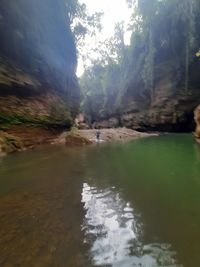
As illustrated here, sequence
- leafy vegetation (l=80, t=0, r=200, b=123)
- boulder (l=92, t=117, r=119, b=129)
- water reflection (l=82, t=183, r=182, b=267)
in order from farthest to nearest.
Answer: boulder (l=92, t=117, r=119, b=129), leafy vegetation (l=80, t=0, r=200, b=123), water reflection (l=82, t=183, r=182, b=267)

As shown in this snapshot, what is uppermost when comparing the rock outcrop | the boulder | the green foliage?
the rock outcrop

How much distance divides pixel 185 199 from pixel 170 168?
10.8 ft

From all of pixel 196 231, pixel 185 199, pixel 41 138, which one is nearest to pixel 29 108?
pixel 41 138

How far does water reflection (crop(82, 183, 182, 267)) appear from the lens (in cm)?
271

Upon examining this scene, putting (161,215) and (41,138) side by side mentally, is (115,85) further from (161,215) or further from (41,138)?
(161,215)

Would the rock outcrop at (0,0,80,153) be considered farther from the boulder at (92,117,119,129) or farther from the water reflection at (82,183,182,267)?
the boulder at (92,117,119,129)

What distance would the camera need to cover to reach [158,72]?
32156 mm

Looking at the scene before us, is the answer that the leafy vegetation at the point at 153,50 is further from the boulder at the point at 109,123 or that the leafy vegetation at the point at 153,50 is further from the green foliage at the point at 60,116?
the green foliage at the point at 60,116

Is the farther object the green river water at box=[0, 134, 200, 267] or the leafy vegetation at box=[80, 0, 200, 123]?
the leafy vegetation at box=[80, 0, 200, 123]

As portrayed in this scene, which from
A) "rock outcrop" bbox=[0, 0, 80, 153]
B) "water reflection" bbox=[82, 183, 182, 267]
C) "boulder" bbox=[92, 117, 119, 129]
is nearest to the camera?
"water reflection" bbox=[82, 183, 182, 267]

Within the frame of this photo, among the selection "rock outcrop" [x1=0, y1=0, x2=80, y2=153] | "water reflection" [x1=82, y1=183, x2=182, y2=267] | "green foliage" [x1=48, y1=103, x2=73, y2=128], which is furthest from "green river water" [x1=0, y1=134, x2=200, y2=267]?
"green foliage" [x1=48, y1=103, x2=73, y2=128]

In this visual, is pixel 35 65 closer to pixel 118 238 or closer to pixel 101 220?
pixel 101 220

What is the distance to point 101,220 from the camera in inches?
155

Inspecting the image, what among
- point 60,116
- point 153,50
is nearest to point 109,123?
point 153,50
